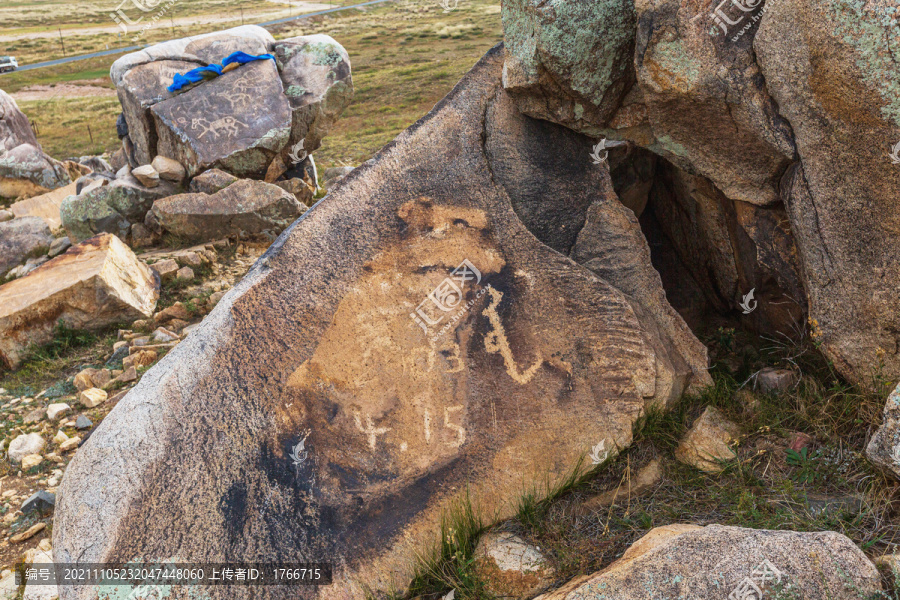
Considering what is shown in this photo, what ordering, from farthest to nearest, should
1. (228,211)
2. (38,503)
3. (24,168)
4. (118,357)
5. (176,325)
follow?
(24,168)
(228,211)
(176,325)
(118,357)
(38,503)

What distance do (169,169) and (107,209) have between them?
86 centimetres

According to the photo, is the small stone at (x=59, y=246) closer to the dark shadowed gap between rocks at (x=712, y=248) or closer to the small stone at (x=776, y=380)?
the dark shadowed gap between rocks at (x=712, y=248)

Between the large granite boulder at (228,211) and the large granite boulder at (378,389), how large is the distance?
3723 millimetres

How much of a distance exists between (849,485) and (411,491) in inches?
74.7

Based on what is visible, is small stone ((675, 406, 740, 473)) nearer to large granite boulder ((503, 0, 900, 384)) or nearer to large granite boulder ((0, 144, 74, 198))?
large granite boulder ((503, 0, 900, 384))

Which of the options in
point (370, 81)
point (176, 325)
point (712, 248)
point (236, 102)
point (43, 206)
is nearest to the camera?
point (712, 248)

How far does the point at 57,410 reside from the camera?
14.9 ft

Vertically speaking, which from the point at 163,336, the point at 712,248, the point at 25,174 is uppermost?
the point at 712,248

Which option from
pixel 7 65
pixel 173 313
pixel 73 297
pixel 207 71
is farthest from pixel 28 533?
pixel 7 65

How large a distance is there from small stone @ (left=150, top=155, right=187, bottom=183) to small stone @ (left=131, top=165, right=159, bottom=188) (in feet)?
0.25

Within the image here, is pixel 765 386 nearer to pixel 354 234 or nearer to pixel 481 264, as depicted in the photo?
pixel 481 264

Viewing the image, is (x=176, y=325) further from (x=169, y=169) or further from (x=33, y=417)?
(x=169, y=169)

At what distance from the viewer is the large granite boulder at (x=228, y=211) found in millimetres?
6938

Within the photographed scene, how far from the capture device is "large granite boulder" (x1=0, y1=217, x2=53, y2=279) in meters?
7.48
